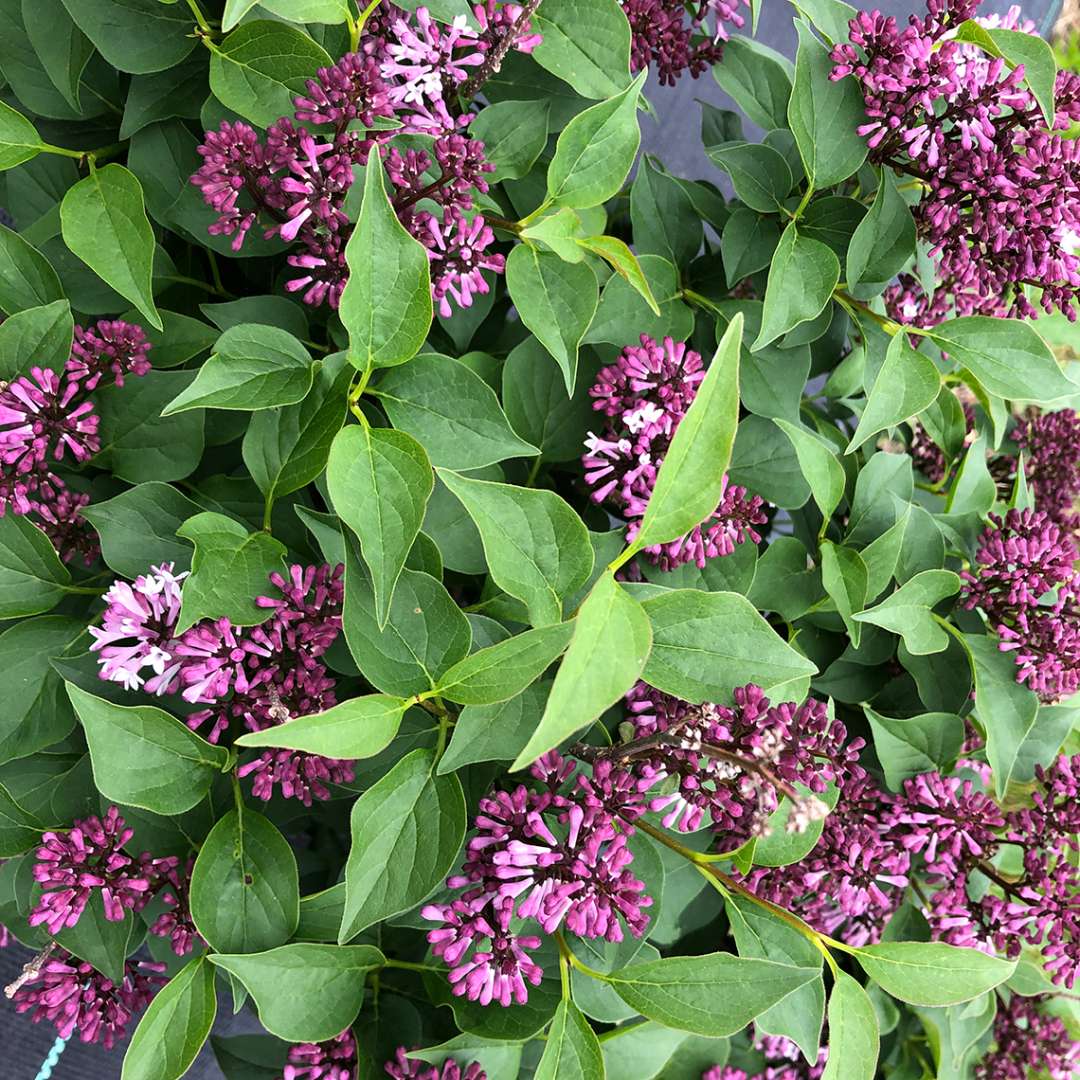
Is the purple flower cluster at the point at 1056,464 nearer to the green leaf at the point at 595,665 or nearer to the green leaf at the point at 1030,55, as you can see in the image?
the green leaf at the point at 1030,55

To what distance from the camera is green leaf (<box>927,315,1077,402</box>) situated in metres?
0.72

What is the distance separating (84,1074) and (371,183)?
3.40 feet

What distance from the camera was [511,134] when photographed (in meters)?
0.68

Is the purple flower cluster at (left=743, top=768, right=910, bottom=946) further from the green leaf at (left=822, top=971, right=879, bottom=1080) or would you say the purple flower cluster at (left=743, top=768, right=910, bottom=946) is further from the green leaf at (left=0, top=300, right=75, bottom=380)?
the green leaf at (left=0, top=300, right=75, bottom=380)

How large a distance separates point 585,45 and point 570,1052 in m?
0.59

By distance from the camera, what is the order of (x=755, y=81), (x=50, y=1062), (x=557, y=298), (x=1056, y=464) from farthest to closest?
1. (x=50, y=1062)
2. (x=1056, y=464)
3. (x=755, y=81)
4. (x=557, y=298)

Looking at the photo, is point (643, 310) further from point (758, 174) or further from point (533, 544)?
point (533, 544)

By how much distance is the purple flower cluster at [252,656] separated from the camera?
583 mm

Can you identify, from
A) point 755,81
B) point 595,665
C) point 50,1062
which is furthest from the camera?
point 50,1062

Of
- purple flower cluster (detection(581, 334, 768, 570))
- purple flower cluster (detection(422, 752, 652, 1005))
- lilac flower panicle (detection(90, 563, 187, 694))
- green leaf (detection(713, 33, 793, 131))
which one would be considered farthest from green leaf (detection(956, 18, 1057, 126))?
lilac flower panicle (detection(90, 563, 187, 694))

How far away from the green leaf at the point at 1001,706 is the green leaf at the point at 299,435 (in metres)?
0.46

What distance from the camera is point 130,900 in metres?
0.61

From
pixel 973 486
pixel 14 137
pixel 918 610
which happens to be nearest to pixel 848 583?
pixel 918 610

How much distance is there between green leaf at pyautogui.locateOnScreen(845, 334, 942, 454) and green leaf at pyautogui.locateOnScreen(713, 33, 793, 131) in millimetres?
191
